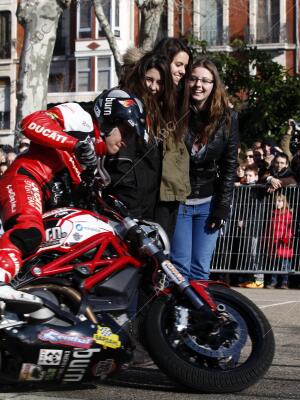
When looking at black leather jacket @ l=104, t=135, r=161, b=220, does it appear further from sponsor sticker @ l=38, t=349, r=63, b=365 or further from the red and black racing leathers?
sponsor sticker @ l=38, t=349, r=63, b=365

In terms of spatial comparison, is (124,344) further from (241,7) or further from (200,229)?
(241,7)

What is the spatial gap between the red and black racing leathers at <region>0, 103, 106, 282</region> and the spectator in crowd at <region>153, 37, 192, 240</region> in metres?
0.80

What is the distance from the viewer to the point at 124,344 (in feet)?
16.9

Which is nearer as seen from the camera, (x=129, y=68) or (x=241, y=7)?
(x=129, y=68)

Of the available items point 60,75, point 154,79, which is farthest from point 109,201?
point 60,75

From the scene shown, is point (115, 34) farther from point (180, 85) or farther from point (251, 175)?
point (180, 85)

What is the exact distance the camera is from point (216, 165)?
6.56m

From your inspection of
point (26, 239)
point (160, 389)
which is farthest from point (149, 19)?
point (26, 239)

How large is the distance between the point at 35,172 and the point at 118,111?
554 mm

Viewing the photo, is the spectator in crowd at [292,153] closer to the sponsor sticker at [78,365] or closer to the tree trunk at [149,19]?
the tree trunk at [149,19]

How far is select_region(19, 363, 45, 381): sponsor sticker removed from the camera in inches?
195

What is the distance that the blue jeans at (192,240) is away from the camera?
6.47m

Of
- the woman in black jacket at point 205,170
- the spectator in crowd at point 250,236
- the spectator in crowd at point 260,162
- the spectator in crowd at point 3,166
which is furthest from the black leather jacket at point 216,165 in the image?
the spectator in crowd at point 3,166

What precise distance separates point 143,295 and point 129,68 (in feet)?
4.76
